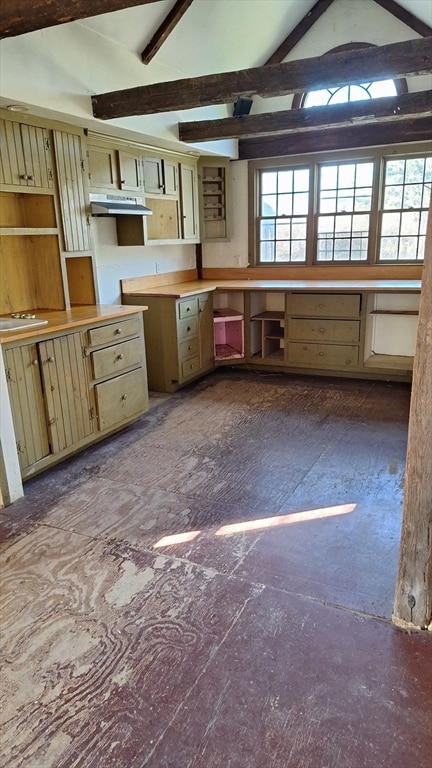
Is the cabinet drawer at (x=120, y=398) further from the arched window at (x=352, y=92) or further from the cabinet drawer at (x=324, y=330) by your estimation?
the arched window at (x=352, y=92)

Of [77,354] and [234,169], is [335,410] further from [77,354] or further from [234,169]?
[234,169]

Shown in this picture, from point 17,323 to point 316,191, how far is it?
3.88m

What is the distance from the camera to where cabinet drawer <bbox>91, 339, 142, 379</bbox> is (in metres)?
3.66

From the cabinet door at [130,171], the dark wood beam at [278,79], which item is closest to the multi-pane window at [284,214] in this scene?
the cabinet door at [130,171]

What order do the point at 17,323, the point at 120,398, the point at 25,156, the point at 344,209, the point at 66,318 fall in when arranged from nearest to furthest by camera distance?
the point at 17,323 < the point at 25,156 < the point at 66,318 < the point at 120,398 < the point at 344,209

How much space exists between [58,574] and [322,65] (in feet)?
11.2

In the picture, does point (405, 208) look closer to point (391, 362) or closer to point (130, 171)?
point (391, 362)

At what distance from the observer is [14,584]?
2.28 metres

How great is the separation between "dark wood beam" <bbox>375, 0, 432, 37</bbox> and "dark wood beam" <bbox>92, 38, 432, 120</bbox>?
6.75 ft

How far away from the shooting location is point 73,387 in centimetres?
346

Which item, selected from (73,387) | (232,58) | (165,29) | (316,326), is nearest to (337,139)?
(232,58)

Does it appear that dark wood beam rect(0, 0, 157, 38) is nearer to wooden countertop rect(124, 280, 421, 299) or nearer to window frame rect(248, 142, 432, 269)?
wooden countertop rect(124, 280, 421, 299)

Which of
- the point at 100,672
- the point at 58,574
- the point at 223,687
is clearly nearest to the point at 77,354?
the point at 58,574

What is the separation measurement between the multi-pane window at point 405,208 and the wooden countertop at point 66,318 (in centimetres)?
309
